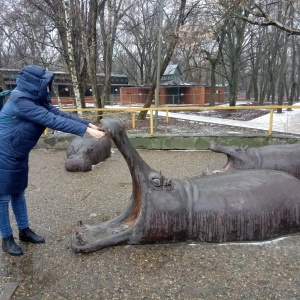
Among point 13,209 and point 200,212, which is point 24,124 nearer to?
point 13,209

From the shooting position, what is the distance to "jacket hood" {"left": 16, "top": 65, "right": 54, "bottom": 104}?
2.92m

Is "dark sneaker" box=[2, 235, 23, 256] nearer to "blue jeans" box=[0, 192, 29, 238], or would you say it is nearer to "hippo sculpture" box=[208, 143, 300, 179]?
"blue jeans" box=[0, 192, 29, 238]

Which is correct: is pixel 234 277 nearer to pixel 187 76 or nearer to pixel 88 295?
pixel 88 295

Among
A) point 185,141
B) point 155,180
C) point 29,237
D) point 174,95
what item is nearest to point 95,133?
point 155,180

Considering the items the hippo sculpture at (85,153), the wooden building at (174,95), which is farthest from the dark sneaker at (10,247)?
the wooden building at (174,95)

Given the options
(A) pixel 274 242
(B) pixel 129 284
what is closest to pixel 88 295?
(B) pixel 129 284

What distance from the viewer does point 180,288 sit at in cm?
267

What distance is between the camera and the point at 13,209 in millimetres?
3357

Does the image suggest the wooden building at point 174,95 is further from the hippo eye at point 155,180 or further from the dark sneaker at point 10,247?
the dark sneaker at point 10,247

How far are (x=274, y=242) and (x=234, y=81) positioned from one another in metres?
20.4

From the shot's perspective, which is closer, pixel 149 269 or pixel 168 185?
pixel 149 269

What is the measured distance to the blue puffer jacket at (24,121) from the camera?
2.88 metres

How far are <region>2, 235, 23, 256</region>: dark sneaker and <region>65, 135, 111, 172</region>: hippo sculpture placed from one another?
3.43 m

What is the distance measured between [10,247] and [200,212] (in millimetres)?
1866
